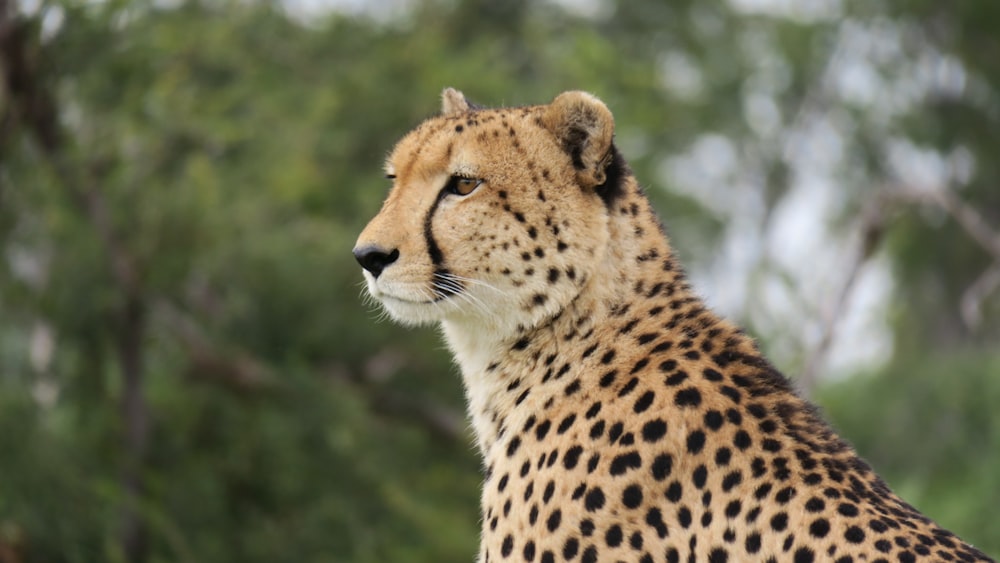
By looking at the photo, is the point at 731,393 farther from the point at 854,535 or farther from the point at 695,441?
the point at 854,535

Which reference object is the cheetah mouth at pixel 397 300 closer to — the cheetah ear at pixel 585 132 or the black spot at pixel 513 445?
the black spot at pixel 513 445

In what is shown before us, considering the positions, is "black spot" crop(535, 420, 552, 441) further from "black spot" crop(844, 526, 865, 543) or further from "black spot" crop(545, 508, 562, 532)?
"black spot" crop(844, 526, 865, 543)

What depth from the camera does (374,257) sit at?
4.51 m

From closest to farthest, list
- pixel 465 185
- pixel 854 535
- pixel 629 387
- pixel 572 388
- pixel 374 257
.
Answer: pixel 854 535, pixel 629 387, pixel 572 388, pixel 374 257, pixel 465 185

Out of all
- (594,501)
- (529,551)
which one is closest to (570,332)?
(594,501)

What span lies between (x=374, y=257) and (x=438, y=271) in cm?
21

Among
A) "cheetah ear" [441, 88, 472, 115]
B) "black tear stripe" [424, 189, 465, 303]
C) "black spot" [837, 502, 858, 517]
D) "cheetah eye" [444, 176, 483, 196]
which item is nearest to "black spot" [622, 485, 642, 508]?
"black spot" [837, 502, 858, 517]

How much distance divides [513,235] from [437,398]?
36.2ft

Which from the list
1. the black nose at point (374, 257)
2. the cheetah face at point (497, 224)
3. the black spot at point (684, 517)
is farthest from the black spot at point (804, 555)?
the black nose at point (374, 257)

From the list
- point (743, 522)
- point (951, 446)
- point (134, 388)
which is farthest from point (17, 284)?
point (951, 446)

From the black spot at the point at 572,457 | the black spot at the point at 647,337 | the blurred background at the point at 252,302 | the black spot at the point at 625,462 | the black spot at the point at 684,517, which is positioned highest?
the blurred background at the point at 252,302

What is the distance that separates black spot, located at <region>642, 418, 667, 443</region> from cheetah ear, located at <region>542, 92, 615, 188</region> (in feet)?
2.97

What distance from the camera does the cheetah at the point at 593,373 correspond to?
3887 mm

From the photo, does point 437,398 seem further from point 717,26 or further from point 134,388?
point 717,26
